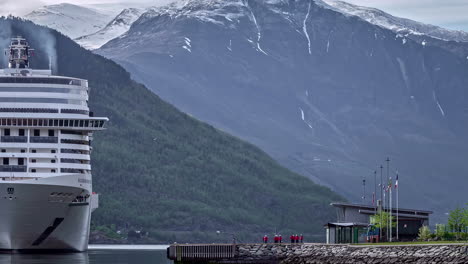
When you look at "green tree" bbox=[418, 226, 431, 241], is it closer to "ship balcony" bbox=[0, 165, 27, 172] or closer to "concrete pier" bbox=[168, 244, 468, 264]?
"concrete pier" bbox=[168, 244, 468, 264]

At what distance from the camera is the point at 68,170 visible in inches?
7721

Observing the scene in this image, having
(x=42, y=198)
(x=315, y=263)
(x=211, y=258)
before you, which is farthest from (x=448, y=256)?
(x=42, y=198)

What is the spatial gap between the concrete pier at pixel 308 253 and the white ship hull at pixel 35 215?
30450 mm

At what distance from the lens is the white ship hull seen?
7382 inches

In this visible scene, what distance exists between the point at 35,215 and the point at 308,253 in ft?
152

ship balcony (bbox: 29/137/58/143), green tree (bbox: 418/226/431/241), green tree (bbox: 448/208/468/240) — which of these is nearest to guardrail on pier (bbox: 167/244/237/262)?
green tree (bbox: 418/226/431/241)

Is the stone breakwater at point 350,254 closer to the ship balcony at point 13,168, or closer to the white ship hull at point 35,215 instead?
the white ship hull at point 35,215

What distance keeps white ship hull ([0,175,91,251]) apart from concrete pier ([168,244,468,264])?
3045 cm

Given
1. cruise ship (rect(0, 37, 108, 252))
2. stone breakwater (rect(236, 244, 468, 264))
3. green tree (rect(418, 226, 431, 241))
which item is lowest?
stone breakwater (rect(236, 244, 468, 264))

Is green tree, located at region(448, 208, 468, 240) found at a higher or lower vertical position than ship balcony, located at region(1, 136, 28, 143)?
lower

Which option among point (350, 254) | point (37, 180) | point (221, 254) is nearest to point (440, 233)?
point (350, 254)

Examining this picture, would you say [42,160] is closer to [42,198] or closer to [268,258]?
[42,198]

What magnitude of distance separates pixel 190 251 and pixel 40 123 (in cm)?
4376

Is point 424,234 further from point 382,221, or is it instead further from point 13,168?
point 13,168
